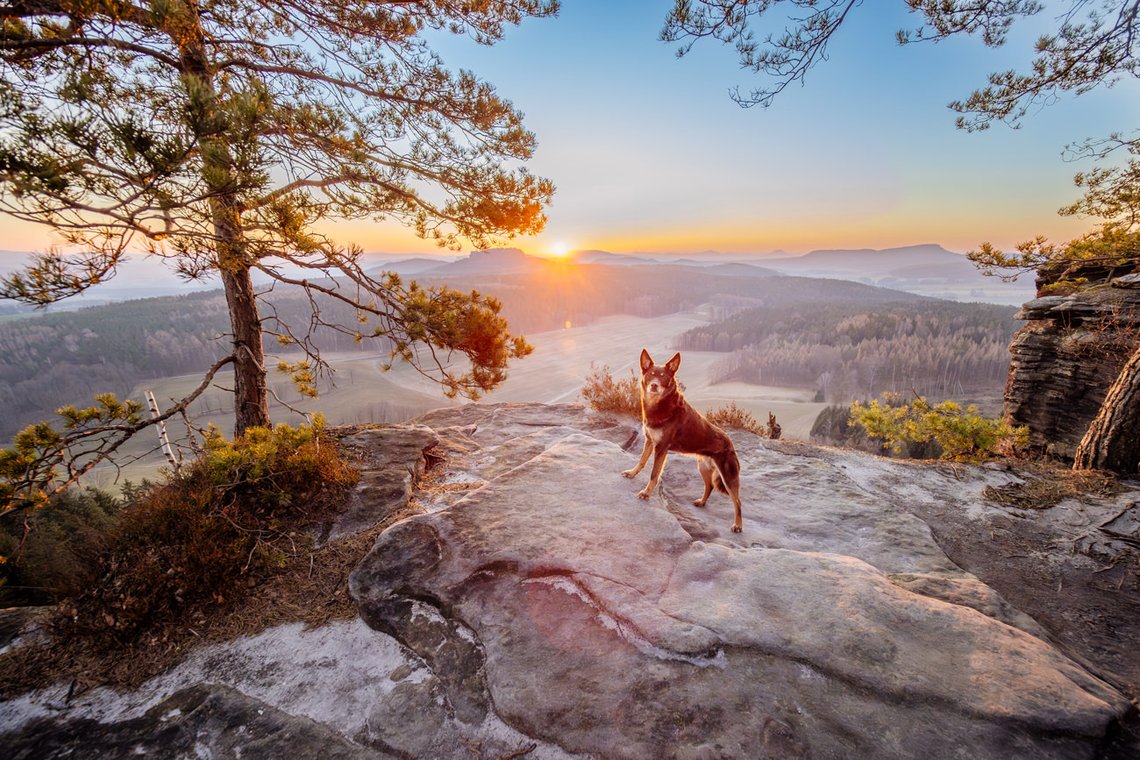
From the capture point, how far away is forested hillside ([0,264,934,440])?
44031 mm

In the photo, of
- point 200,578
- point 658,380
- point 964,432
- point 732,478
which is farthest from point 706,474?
point 964,432

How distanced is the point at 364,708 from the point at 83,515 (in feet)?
67.9

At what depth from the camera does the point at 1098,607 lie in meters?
3.96

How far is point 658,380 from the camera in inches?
179

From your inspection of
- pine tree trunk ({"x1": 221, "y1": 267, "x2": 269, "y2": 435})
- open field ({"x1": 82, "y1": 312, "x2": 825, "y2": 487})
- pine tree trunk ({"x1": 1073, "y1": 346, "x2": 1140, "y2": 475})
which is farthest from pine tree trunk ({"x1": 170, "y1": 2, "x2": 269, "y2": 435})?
open field ({"x1": 82, "y1": 312, "x2": 825, "y2": 487})

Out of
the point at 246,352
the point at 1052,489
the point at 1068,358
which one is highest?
the point at 246,352

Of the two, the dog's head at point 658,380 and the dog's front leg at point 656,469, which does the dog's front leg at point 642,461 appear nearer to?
the dog's front leg at point 656,469

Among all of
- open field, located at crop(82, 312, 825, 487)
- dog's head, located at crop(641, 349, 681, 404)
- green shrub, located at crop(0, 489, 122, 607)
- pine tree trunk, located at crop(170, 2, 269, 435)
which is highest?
pine tree trunk, located at crop(170, 2, 269, 435)

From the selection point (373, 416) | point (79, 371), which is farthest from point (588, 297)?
point (79, 371)

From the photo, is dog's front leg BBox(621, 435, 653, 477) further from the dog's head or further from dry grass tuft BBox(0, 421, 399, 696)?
dry grass tuft BBox(0, 421, 399, 696)

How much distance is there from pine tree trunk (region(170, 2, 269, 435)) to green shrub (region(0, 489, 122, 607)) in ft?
6.92

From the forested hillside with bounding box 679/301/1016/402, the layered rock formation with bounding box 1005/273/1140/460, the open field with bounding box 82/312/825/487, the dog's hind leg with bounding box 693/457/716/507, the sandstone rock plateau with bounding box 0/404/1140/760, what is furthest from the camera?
the forested hillside with bounding box 679/301/1016/402

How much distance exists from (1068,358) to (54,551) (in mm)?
23486

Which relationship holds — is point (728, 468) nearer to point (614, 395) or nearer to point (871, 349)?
point (614, 395)
